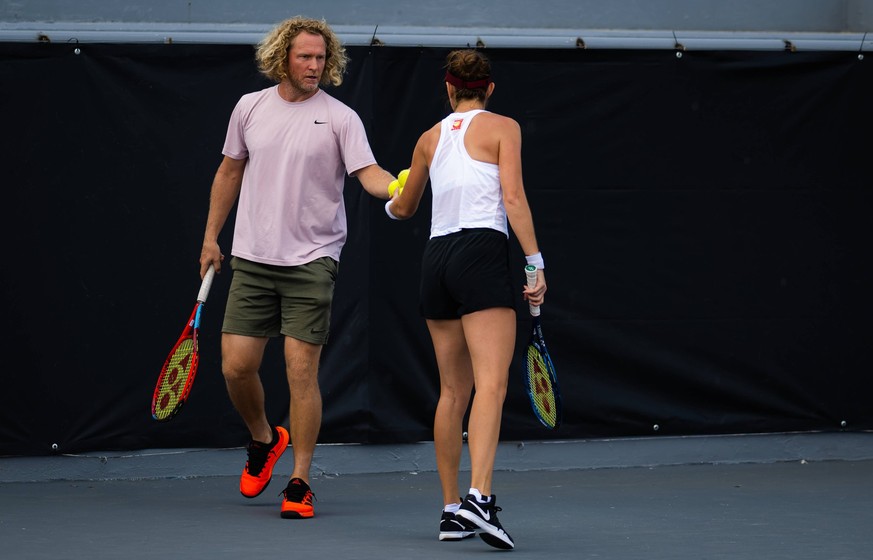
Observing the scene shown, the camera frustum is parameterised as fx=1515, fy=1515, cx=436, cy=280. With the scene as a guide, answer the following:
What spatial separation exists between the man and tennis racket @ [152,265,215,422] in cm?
15

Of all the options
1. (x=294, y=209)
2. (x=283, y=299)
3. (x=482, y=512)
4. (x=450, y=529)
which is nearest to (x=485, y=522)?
(x=482, y=512)

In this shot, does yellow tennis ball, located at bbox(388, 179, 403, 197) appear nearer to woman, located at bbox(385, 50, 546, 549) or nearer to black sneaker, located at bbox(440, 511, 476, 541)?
woman, located at bbox(385, 50, 546, 549)

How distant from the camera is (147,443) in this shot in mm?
7527

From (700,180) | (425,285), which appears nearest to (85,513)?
(425,285)

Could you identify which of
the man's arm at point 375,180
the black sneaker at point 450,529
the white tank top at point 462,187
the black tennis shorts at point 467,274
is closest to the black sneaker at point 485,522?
the black sneaker at point 450,529

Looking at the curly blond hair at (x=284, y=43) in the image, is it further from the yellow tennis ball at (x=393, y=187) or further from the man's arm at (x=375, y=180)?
the yellow tennis ball at (x=393, y=187)

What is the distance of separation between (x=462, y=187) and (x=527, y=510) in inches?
64.7

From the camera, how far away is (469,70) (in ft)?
18.6

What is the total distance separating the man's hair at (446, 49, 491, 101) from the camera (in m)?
5.66

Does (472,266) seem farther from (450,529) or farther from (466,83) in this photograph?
(450,529)

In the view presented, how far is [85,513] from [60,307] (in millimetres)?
1423

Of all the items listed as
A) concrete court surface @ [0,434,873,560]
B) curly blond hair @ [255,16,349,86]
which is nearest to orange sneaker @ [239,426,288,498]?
concrete court surface @ [0,434,873,560]

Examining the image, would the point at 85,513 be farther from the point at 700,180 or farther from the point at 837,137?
the point at 837,137

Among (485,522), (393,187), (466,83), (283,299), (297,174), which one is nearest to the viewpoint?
(485,522)
